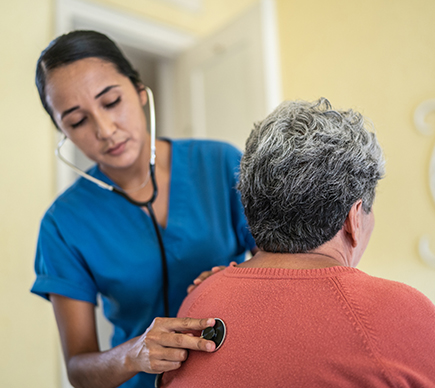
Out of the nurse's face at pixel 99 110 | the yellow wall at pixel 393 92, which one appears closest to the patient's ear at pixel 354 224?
the nurse's face at pixel 99 110

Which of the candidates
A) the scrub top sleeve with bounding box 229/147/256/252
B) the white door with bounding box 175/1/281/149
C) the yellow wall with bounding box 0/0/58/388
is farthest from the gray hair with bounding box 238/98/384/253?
the yellow wall with bounding box 0/0/58/388

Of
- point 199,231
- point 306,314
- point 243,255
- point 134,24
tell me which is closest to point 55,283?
point 199,231

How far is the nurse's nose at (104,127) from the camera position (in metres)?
1.03

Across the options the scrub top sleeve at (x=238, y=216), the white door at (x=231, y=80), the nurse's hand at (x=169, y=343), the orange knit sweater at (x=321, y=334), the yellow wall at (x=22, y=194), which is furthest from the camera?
the white door at (x=231, y=80)

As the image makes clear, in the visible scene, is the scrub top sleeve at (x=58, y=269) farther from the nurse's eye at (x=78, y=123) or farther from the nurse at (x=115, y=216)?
the nurse's eye at (x=78, y=123)

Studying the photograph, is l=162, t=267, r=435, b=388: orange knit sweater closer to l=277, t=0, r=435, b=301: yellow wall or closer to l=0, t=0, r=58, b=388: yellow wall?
l=277, t=0, r=435, b=301: yellow wall

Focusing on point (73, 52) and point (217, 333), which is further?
point (73, 52)

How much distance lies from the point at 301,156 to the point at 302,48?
1648 millimetres

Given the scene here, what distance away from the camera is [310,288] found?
638mm

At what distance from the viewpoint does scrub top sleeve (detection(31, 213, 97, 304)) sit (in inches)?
39.9

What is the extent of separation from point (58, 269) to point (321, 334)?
0.69 m

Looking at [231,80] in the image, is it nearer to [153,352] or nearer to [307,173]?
[307,173]

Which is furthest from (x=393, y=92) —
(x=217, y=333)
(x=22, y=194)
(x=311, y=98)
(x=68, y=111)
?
(x=22, y=194)

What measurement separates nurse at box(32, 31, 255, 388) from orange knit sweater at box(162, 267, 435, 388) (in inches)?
15.6
